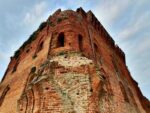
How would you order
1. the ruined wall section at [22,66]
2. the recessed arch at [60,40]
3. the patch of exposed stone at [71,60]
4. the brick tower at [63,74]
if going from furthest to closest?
the recessed arch at [60,40] → the ruined wall section at [22,66] → the patch of exposed stone at [71,60] → the brick tower at [63,74]

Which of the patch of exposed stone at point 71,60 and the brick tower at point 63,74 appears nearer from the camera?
the brick tower at point 63,74

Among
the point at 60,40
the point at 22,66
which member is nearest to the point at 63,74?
the point at 60,40

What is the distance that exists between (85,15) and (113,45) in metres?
4.09

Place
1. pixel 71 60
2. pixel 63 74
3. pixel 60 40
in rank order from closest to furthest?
pixel 63 74 → pixel 71 60 → pixel 60 40

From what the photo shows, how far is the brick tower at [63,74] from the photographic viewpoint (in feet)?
30.8

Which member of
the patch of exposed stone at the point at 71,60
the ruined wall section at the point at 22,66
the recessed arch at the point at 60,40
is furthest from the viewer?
the recessed arch at the point at 60,40

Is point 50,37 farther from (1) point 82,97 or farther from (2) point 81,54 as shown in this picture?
(1) point 82,97

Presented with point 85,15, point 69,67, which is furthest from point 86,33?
point 69,67

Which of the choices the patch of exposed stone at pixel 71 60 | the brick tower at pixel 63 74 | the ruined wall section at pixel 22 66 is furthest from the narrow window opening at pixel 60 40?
the patch of exposed stone at pixel 71 60

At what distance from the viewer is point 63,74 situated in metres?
10.3

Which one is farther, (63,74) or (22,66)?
(22,66)

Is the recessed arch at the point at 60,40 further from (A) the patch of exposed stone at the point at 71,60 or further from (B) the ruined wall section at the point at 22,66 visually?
(A) the patch of exposed stone at the point at 71,60

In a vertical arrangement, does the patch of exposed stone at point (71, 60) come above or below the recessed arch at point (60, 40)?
below

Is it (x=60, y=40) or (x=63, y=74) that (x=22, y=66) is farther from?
(x=63, y=74)
